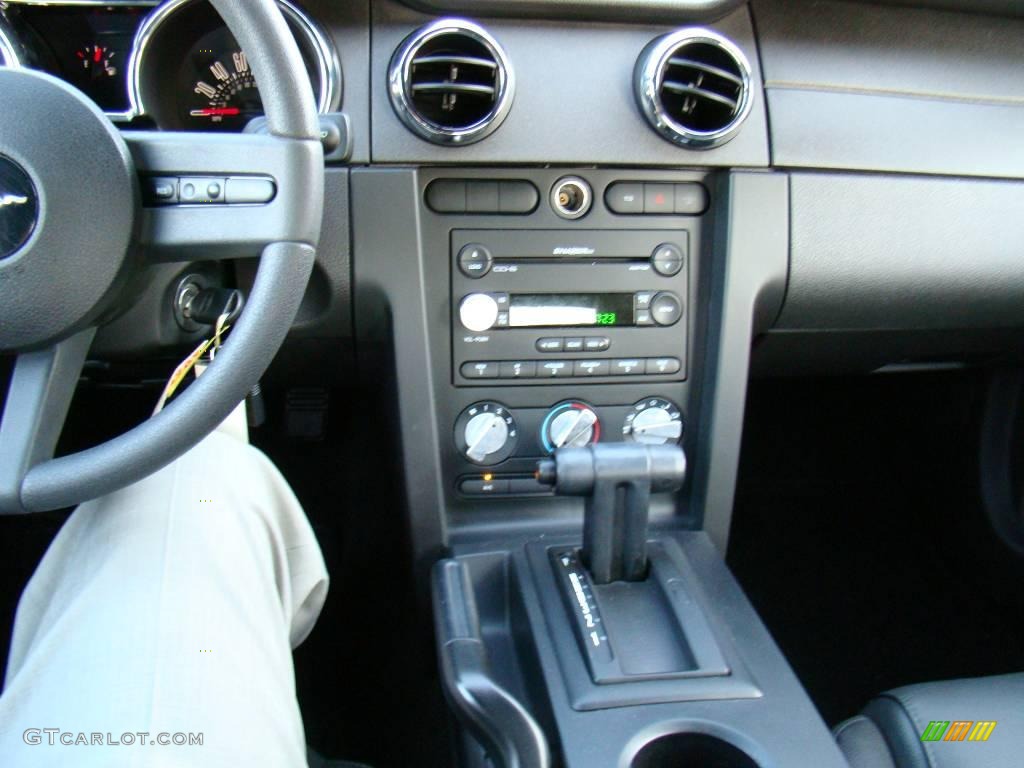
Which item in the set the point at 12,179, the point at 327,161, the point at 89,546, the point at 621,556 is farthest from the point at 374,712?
the point at 12,179

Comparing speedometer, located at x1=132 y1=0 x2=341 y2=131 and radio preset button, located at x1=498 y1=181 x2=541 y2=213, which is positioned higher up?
speedometer, located at x1=132 y1=0 x2=341 y2=131

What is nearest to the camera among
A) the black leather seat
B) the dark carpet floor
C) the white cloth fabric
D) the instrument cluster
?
the white cloth fabric

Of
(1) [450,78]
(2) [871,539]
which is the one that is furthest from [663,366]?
(2) [871,539]

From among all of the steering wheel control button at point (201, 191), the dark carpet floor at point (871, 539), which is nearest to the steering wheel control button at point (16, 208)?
the steering wheel control button at point (201, 191)

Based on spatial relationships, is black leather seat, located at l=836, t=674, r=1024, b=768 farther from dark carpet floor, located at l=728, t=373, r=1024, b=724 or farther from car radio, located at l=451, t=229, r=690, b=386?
dark carpet floor, located at l=728, t=373, r=1024, b=724

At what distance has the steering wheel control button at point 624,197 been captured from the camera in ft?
3.52

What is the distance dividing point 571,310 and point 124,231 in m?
0.53

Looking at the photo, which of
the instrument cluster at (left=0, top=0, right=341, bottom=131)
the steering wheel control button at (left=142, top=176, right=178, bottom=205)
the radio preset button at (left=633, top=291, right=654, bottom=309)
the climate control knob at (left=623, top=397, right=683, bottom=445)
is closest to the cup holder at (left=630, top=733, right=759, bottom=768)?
the climate control knob at (left=623, top=397, right=683, bottom=445)

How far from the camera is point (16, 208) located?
72cm

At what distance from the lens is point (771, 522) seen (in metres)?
1.85

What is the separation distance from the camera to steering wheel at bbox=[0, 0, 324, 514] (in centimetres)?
71

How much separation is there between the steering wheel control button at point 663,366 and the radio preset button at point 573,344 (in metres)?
0.09

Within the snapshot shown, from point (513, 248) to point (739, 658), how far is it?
0.52 metres

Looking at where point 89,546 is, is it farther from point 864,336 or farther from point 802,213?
point 864,336
